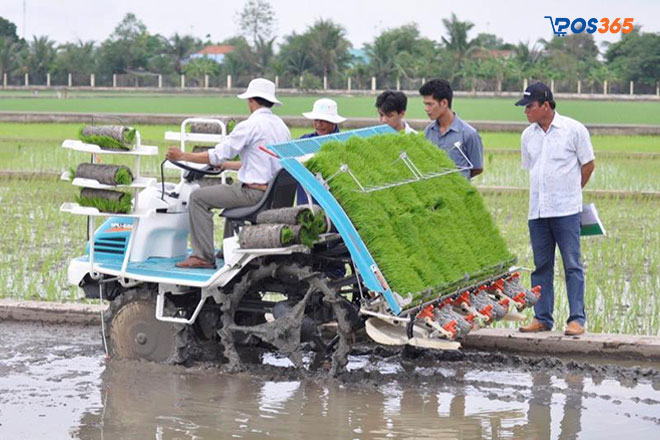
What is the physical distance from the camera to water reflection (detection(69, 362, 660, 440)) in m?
5.91

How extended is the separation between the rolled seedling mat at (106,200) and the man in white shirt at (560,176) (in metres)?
2.49

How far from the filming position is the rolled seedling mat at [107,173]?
6770 millimetres

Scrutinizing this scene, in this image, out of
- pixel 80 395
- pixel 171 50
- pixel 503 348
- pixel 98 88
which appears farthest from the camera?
pixel 171 50

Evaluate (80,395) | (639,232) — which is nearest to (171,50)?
(639,232)

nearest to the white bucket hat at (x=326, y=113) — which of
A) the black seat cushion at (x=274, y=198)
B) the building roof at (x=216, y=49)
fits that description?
the black seat cushion at (x=274, y=198)

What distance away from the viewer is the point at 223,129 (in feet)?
24.9

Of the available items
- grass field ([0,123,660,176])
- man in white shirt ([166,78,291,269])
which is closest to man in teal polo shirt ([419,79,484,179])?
man in white shirt ([166,78,291,269])

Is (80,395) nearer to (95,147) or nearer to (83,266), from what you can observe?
(83,266)

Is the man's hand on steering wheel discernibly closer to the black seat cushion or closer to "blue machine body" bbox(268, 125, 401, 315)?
the black seat cushion

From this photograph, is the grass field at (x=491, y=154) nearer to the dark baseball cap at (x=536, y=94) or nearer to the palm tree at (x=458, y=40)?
the dark baseball cap at (x=536, y=94)

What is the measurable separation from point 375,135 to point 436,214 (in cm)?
58

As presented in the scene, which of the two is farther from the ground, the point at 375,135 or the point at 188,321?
the point at 375,135

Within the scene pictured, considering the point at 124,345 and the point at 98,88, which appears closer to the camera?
the point at 124,345

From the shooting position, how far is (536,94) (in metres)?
7.37
